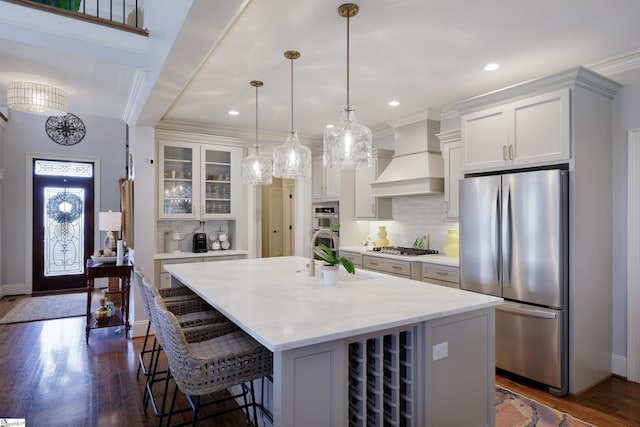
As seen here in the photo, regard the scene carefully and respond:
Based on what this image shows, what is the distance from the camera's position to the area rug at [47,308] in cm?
477

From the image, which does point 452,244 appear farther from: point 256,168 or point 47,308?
point 47,308

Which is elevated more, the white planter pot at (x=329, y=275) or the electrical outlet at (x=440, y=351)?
the white planter pot at (x=329, y=275)

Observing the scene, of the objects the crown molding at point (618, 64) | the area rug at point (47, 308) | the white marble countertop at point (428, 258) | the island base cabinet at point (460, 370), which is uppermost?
the crown molding at point (618, 64)

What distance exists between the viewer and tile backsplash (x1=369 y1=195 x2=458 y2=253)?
4.63m

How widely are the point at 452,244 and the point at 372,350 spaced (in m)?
2.71

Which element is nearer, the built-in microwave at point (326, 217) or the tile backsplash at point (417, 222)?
the tile backsplash at point (417, 222)

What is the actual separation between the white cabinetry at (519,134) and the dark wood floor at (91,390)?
1.82m

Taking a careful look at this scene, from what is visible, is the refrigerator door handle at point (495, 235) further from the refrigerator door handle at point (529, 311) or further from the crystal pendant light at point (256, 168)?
the crystal pendant light at point (256, 168)

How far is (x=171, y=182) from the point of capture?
193 inches

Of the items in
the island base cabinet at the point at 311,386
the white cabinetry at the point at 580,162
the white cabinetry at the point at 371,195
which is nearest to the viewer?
the island base cabinet at the point at 311,386

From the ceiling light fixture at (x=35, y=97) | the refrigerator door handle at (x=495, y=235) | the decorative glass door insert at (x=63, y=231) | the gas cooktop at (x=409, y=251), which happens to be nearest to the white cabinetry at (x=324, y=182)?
the gas cooktop at (x=409, y=251)

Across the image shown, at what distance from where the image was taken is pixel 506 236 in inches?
122

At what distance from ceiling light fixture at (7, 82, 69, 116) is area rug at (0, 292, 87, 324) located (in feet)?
9.10

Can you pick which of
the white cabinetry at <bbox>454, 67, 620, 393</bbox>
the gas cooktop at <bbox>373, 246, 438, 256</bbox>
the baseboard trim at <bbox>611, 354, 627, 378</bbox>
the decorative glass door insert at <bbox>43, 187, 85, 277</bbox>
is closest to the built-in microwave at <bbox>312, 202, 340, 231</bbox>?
the gas cooktop at <bbox>373, 246, 438, 256</bbox>
